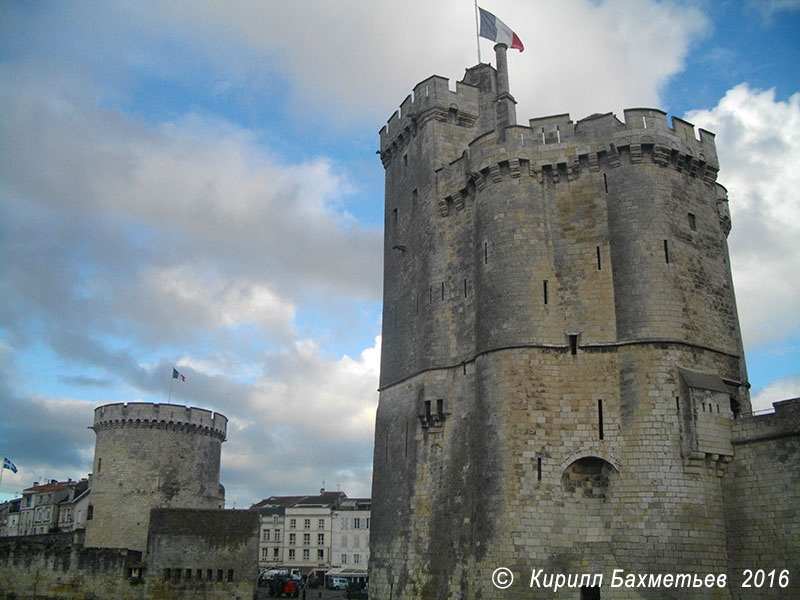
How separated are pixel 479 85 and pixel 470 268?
29.5ft

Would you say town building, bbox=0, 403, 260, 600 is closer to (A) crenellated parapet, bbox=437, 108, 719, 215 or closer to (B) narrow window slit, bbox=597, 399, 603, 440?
(B) narrow window slit, bbox=597, 399, 603, 440

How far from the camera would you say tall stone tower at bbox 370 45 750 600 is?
2083 cm

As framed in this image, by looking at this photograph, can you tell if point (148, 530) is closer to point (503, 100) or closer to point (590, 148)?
point (503, 100)

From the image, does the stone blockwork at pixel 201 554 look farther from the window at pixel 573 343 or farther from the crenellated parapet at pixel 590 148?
the crenellated parapet at pixel 590 148

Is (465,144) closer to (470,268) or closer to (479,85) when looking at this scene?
(479,85)

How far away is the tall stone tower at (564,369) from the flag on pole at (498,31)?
2992mm

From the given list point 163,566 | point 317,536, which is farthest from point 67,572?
point 317,536

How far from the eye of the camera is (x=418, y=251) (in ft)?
94.2

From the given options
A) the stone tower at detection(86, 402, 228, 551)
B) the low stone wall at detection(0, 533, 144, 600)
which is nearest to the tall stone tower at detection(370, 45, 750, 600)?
the low stone wall at detection(0, 533, 144, 600)

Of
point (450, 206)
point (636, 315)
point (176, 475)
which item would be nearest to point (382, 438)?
point (450, 206)

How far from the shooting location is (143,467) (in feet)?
135

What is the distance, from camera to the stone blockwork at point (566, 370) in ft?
68.3

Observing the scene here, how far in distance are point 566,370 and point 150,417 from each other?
27390 millimetres

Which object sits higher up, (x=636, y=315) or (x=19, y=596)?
(x=636, y=315)
